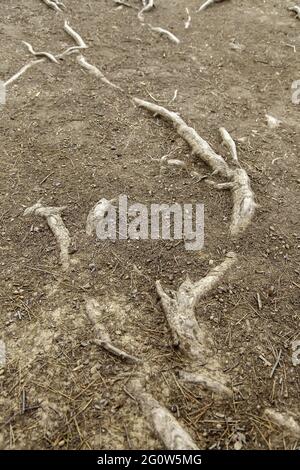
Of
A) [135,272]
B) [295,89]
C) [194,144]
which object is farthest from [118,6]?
[135,272]

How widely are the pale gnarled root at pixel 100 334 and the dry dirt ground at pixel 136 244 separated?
2.2 inches

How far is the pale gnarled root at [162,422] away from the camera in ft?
10.3

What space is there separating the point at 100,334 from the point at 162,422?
94cm

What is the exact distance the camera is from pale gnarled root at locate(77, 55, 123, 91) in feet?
23.8

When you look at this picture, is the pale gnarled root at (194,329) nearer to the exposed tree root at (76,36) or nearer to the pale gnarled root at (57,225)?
the pale gnarled root at (57,225)

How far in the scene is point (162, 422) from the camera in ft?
10.6

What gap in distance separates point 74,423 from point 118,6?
367 inches

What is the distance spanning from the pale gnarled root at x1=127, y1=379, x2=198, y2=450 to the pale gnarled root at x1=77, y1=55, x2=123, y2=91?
524cm

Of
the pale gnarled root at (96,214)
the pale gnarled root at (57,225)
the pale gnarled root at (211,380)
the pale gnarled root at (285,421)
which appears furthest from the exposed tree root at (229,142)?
the pale gnarled root at (285,421)

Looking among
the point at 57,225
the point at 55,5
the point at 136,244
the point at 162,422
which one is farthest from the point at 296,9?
the point at 162,422

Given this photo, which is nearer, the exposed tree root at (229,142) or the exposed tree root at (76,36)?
the exposed tree root at (229,142)

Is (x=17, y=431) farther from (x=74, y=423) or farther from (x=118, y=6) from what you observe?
(x=118, y=6)

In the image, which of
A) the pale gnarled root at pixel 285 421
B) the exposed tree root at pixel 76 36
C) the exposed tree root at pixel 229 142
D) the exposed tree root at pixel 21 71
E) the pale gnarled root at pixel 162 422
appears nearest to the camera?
the pale gnarled root at pixel 162 422

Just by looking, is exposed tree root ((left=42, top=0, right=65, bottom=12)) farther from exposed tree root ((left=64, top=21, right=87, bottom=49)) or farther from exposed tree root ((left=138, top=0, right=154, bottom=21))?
exposed tree root ((left=138, top=0, right=154, bottom=21))
